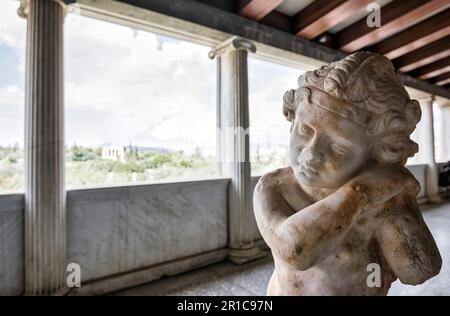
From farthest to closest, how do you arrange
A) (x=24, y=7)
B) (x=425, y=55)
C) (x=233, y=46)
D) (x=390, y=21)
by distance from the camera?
(x=425, y=55) < (x=390, y=21) < (x=233, y=46) < (x=24, y=7)

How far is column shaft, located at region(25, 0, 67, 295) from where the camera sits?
7.41 feet

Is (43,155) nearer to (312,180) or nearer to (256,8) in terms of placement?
(312,180)

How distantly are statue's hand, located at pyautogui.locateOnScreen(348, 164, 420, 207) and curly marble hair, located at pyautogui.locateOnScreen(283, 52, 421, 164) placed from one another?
0.06m

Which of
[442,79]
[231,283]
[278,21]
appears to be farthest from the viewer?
[442,79]

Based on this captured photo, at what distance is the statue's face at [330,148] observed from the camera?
2.67 feet

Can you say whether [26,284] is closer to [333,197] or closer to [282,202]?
[282,202]

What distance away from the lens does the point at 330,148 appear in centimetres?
84

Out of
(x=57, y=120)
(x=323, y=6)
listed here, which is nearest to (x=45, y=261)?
(x=57, y=120)

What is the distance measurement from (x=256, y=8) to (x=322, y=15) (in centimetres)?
86

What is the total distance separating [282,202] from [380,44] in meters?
4.90

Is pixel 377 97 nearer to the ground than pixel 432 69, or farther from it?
nearer to the ground

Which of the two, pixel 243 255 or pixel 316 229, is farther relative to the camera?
pixel 243 255

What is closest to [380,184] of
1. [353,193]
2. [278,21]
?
[353,193]

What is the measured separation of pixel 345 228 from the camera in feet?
2.47
